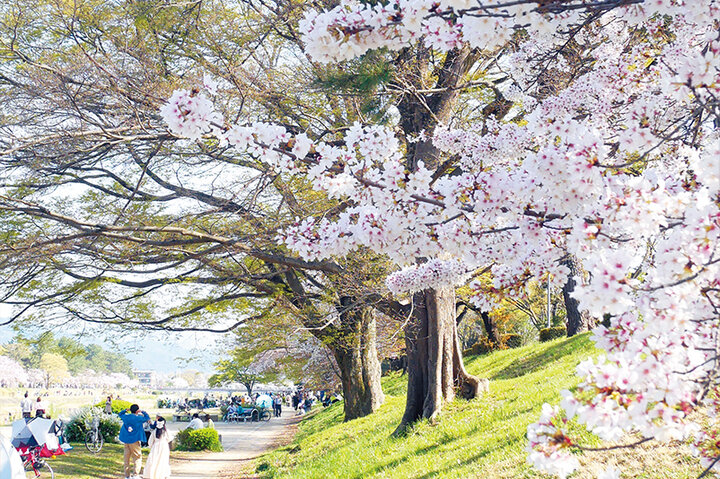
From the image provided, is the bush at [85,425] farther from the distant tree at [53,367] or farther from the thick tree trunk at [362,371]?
the distant tree at [53,367]

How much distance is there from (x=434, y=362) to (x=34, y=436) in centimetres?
801

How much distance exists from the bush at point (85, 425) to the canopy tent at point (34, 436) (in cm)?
529

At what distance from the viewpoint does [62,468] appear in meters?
12.6

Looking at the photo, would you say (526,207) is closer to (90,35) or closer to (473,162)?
(473,162)

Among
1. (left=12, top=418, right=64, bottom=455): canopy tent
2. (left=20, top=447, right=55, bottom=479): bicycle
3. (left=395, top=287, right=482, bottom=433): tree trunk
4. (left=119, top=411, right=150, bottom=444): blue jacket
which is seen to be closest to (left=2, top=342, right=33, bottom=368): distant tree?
(left=12, top=418, right=64, bottom=455): canopy tent

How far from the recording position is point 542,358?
589 inches

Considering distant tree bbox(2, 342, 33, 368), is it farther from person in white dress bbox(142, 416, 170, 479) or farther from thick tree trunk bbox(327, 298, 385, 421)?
person in white dress bbox(142, 416, 170, 479)

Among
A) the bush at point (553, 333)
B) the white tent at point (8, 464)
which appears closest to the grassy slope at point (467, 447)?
the white tent at point (8, 464)

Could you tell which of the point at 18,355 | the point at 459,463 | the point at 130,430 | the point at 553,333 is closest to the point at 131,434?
the point at 130,430

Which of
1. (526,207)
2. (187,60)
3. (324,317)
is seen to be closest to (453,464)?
(526,207)

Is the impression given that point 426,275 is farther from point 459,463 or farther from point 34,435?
point 34,435

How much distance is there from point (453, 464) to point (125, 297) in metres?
9.70

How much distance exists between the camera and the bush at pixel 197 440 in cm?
1908

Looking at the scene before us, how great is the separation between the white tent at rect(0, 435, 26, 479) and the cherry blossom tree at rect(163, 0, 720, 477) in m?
6.62
